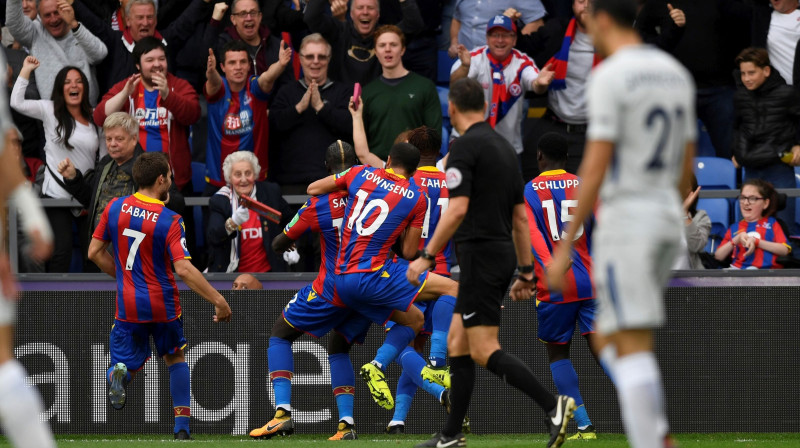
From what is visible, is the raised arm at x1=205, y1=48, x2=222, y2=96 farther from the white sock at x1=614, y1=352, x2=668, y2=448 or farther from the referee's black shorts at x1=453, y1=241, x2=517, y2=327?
the white sock at x1=614, y1=352, x2=668, y2=448

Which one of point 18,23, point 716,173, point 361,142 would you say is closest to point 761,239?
point 716,173

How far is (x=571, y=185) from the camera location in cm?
902

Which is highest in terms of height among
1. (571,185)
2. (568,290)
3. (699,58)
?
(699,58)

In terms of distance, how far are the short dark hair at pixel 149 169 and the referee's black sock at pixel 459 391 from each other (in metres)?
3.04

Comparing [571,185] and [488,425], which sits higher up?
[571,185]

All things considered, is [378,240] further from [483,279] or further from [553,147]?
[483,279]

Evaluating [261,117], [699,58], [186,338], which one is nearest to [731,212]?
[699,58]

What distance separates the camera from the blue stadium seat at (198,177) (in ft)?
41.0

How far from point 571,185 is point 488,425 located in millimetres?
2398

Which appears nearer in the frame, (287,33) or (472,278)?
(472,278)

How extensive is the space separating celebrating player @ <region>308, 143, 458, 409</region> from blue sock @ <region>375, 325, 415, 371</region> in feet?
0.04

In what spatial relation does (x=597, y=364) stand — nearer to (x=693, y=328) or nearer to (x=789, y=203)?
(x=693, y=328)

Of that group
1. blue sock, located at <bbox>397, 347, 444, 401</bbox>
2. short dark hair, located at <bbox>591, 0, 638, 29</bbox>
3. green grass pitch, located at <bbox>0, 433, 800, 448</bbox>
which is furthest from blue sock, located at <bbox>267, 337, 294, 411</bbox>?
short dark hair, located at <bbox>591, 0, 638, 29</bbox>

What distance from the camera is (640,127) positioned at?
475cm
